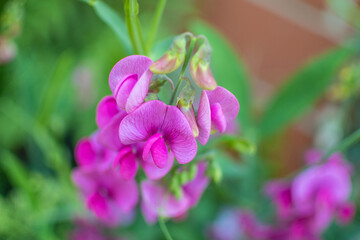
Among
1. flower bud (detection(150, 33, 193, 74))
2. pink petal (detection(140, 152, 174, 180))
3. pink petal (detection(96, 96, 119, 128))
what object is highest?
flower bud (detection(150, 33, 193, 74))

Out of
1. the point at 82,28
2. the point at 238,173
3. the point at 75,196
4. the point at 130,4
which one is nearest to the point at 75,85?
the point at 75,196

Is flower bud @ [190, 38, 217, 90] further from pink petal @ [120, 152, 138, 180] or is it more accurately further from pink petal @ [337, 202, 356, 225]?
pink petal @ [337, 202, 356, 225]

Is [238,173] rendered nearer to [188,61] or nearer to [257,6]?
[188,61]

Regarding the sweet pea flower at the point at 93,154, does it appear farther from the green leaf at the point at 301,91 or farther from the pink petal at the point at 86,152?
the green leaf at the point at 301,91

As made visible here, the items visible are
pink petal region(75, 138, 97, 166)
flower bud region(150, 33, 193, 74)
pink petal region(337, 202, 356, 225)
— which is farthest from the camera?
pink petal region(337, 202, 356, 225)

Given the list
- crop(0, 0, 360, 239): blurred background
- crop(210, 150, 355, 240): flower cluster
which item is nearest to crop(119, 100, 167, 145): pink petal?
crop(0, 0, 360, 239): blurred background

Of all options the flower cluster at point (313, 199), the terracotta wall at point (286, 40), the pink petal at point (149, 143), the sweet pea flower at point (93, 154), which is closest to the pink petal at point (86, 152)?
the sweet pea flower at point (93, 154)
